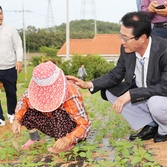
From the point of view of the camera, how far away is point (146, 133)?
3145mm

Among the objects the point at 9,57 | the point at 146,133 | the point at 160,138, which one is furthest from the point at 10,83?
the point at 160,138

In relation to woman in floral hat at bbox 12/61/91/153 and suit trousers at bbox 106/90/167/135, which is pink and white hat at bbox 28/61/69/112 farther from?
suit trousers at bbox 106/90/167/135

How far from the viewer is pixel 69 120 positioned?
109 inches

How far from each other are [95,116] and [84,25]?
233 ft

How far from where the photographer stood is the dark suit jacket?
2895 millimetres

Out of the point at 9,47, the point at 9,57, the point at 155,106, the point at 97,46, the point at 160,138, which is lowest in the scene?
the point at 97,46

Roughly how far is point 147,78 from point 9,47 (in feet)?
7.32

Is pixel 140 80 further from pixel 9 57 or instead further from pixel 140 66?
pixel 9 57

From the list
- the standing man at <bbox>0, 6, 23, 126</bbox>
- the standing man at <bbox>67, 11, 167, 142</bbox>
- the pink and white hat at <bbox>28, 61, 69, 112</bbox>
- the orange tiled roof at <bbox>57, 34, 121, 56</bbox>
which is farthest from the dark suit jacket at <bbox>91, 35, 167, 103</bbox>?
the orange tiled roof at <bbox>57, 34, 121, 56</bbox>

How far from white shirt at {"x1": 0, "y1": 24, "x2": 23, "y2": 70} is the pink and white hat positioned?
190 centimetres

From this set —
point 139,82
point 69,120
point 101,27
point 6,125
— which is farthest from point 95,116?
point 101,27

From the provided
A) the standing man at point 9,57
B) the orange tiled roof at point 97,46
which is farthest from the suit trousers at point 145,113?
the orange tiled roof at point 97,46

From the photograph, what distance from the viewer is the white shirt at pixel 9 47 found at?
4.57m

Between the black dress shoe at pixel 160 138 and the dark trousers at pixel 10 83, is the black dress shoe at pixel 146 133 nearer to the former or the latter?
the black dress shoe at pixel 160 138
